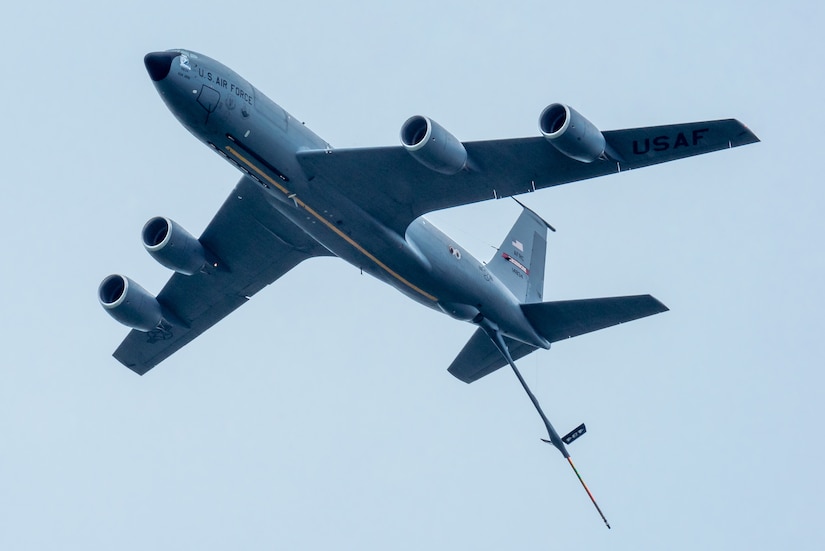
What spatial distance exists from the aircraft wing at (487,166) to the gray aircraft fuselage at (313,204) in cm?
52

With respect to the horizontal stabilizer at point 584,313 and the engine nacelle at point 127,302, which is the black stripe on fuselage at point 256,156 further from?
the horizontal stabilizer at point 584,313

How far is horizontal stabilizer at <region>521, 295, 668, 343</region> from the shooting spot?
123 ft

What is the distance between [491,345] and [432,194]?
22.8 feet

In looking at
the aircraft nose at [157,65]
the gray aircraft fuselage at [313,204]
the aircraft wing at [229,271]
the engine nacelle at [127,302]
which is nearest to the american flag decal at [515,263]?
the gray aircraft fuselage at [313,204]

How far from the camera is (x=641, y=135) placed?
33625 mm

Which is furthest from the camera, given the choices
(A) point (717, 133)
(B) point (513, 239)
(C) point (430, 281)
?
(B) point (513, 239)

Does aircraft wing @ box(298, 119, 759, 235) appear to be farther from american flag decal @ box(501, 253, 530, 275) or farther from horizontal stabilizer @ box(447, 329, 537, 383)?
american flag decal @ box(501, 253, 530, 275)

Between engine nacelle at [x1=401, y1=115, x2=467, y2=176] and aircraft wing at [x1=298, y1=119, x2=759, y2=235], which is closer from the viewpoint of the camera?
engine nacelle at [x1=401, y1=115, x2=467, y2=176]

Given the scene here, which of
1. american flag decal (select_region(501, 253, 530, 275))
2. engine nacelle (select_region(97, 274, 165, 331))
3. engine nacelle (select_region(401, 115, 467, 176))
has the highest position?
american flag decal (select_region(501, 253, 530, 275))

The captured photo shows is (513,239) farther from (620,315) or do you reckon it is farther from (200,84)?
(200,84)

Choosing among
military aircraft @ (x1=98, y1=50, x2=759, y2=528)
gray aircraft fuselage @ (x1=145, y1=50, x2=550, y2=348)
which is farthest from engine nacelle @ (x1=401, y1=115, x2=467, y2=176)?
gray aircraft fuselage @ (x1=145, y1=50, x2=550, y2=348)

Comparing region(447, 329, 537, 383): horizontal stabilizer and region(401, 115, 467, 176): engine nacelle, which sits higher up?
region(401, 115, 467, 176): engine nacelle

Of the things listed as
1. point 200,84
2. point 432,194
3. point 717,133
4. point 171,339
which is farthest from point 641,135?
point 171,339

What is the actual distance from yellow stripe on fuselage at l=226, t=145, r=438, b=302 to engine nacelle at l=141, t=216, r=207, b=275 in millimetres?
4345
